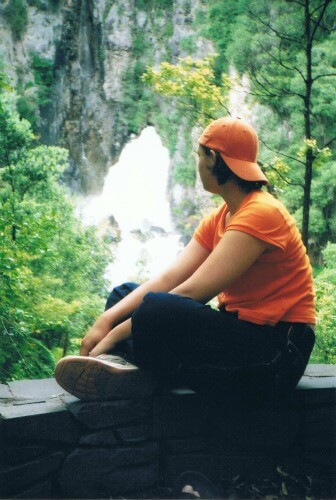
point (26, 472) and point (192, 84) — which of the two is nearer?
point (26, 472)

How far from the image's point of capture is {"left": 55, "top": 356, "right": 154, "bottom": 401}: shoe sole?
162 centimetres

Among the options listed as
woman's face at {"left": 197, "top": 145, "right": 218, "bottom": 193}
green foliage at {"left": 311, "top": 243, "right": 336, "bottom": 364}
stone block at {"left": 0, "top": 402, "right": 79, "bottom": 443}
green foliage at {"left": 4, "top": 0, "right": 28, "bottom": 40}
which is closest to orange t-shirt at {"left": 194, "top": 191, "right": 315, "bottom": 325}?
woman's face at {"left": 197, "top": 145, "right": 218, "bottom": 193}

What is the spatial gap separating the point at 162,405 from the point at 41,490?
1.42ft

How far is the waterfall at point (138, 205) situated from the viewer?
25.5 metres

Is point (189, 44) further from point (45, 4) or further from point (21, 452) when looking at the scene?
point (21, 452)

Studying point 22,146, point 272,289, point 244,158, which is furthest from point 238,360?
point 22,146

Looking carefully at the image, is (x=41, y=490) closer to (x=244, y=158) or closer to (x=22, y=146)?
(x=244, y=158)

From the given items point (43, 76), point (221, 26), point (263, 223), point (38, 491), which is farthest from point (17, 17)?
point (38, 491)

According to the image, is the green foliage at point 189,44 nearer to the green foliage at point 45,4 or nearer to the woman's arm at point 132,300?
the green foliage at point 45,4

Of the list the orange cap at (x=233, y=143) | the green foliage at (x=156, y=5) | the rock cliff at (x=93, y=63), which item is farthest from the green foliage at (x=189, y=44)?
the orange cap at (x=233, y=143)

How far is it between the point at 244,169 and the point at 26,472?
1111mm

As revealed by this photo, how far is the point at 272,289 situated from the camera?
1674 mm

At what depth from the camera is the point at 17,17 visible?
75.3 feet

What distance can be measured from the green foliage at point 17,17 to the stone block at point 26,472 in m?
23.8
